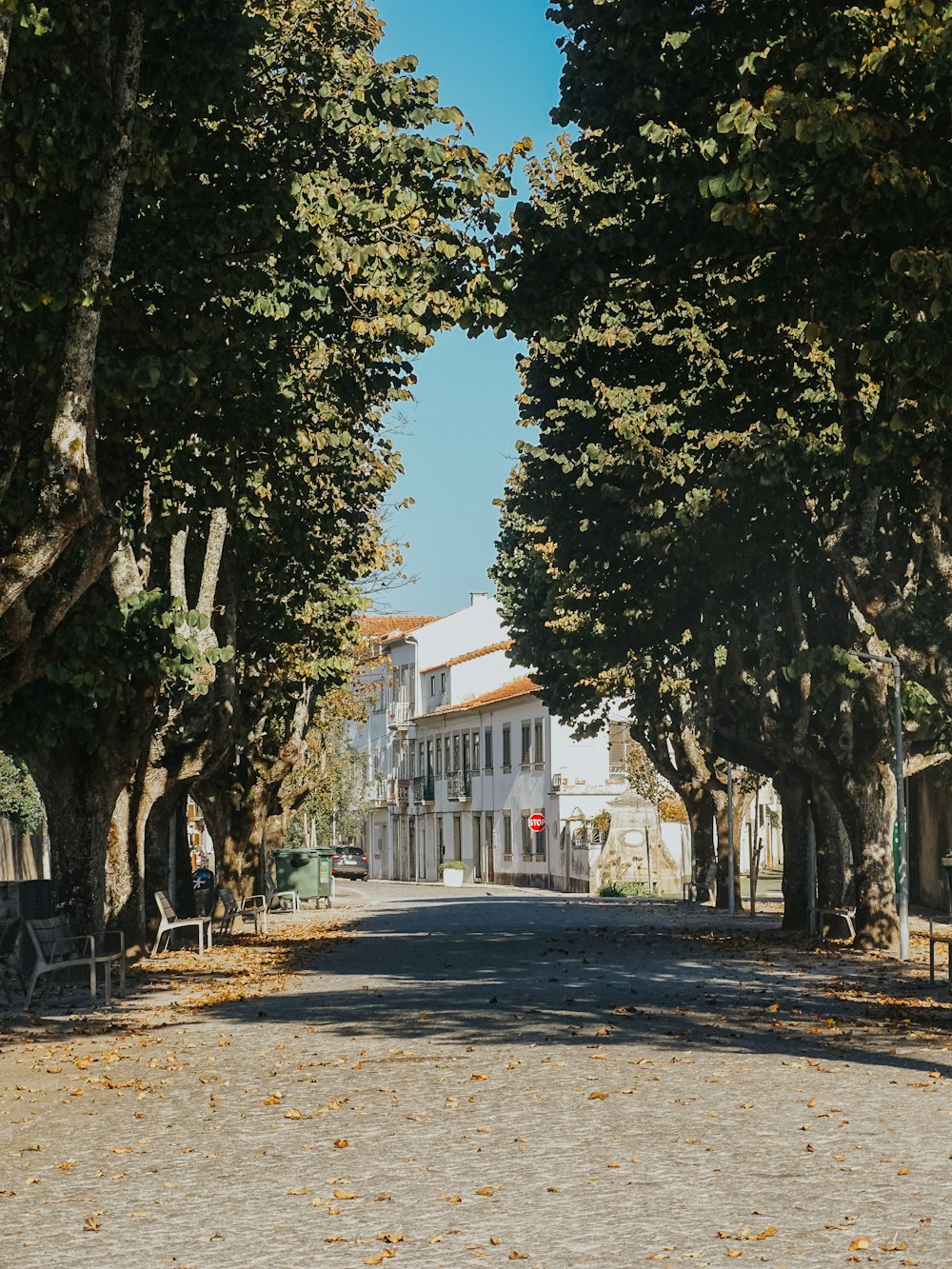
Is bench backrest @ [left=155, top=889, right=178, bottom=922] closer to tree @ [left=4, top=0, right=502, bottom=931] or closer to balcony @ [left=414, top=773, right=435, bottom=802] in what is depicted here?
tree @ [left=4, top=0, right=502, bottom=931]

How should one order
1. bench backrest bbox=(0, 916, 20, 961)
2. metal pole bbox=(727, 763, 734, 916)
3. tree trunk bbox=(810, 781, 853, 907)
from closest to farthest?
bench backrest bbox=(0, 916, 20, 961) → tree trunk bbox=(810, 781, 853, 907) → metal pole bbox=(727, 763, 734, 916)

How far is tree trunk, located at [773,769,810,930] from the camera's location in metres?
33.8

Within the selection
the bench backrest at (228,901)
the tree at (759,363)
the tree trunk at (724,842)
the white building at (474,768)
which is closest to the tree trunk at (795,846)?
the tree at (759,363)

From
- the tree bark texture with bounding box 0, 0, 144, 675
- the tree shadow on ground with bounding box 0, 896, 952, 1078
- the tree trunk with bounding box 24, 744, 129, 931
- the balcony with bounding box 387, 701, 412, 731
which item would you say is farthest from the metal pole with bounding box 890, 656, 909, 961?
→ the balcony with bounding box 387, 701, 412, 731

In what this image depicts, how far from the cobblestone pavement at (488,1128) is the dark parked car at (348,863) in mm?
75078

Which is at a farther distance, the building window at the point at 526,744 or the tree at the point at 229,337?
the building window at the point at 526,744

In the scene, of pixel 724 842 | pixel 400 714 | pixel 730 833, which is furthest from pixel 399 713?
pixel 730 833

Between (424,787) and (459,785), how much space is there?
7861 millimetres

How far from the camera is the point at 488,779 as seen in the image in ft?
283

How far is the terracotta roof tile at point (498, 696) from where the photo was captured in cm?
8062

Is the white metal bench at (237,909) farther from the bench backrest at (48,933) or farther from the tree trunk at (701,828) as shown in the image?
the tree trunk at (701,828)

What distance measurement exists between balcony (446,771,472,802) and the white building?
7cm

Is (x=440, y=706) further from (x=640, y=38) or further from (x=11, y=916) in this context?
(x=640, y=38)

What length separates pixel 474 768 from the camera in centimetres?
8919
